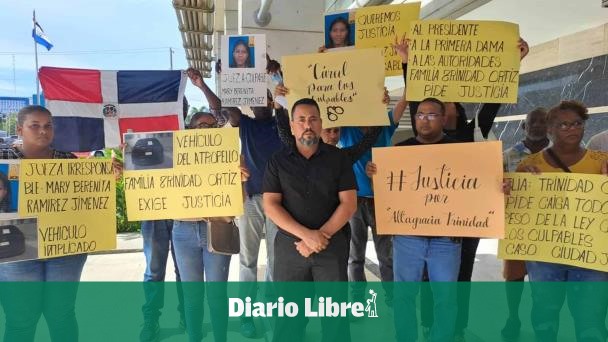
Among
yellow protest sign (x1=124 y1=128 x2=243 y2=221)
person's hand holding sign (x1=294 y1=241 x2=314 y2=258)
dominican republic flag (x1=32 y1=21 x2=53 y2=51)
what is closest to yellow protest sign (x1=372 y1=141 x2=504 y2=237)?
person's hand holding sign (x1=294 y1=241 x2=314 y2=258)

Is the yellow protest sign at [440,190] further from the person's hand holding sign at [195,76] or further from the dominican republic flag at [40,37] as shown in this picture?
the dominican republic flag at [40,37]

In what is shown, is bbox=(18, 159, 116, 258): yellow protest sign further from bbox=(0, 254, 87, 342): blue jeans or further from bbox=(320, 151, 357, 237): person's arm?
bbox=(320, 151, 357, 237): person's arm

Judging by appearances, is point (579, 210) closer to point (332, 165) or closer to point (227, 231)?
point (332, 165)

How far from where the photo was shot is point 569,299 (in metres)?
2.73

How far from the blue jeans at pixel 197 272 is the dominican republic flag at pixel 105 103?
3.00 feet

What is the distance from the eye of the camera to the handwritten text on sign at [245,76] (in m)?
3.54

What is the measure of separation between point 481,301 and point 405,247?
1.93 metres

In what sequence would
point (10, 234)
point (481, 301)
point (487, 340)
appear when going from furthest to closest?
point (481, 301) < point (487, 340) < point (10, 234)

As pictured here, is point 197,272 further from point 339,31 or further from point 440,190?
point 339,31

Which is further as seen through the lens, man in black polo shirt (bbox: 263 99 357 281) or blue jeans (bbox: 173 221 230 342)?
blue jeans (bbox: 173 221 230 342)

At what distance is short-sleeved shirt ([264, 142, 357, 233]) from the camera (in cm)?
253

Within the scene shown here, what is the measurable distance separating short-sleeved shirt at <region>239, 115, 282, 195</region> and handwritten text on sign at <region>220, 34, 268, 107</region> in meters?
0.19

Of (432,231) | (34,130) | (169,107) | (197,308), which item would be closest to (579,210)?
(432,231)

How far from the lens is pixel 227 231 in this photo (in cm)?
286
